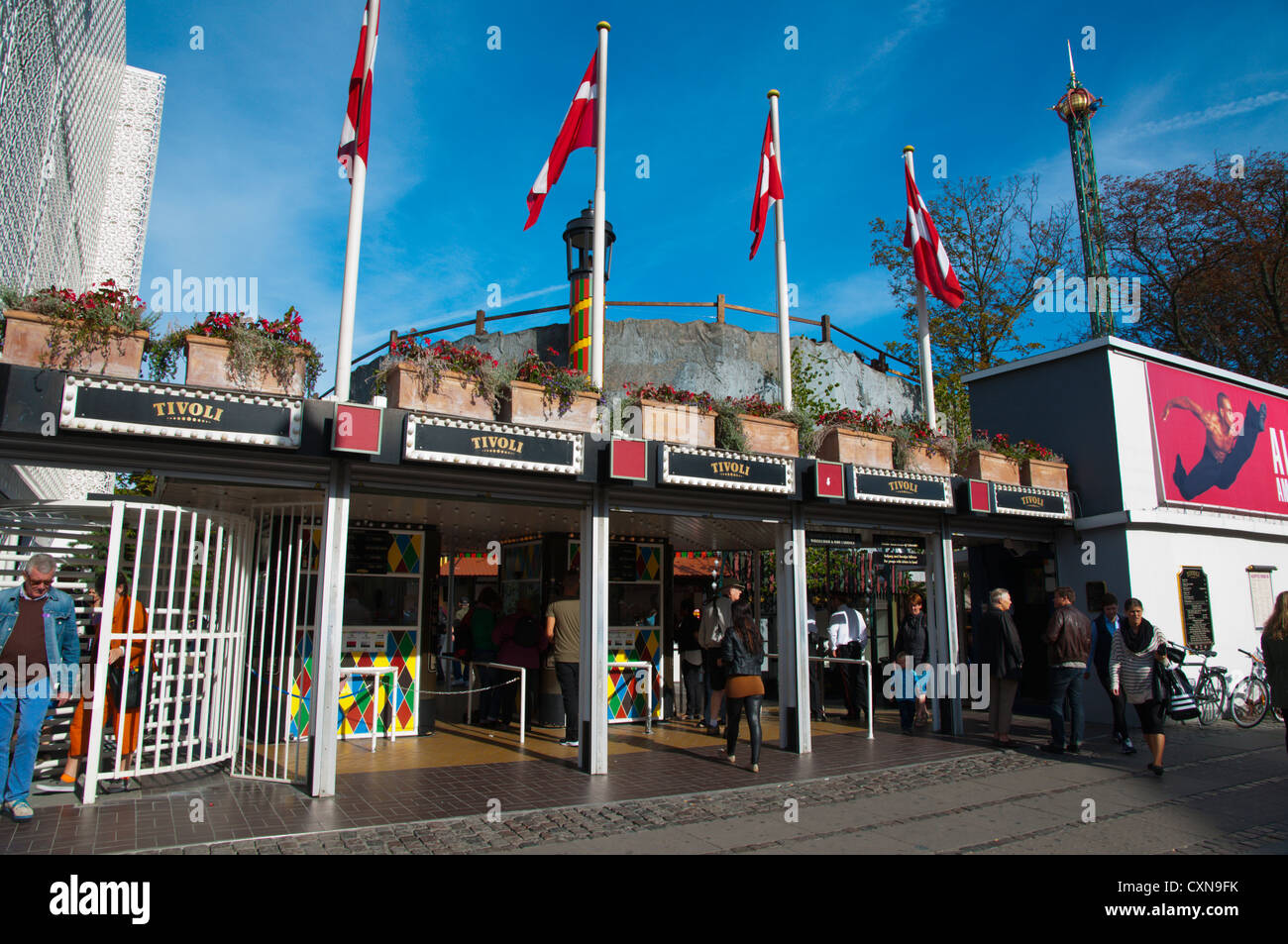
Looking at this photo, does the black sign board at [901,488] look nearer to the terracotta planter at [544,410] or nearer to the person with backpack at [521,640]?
the terracotta planter at [544,410]

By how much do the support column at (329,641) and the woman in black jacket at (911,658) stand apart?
24.8 ft

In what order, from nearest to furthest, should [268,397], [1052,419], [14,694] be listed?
[14,694], [268,397], [1052,419]

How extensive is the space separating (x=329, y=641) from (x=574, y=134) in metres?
6.14

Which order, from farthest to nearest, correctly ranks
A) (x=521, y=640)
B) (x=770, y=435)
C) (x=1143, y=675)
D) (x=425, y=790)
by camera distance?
(x=521, y=640) < (x=770, y=435) < (x=1143, y=675) < (x=425, y=790)

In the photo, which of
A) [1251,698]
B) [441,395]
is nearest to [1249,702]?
[1251,698]

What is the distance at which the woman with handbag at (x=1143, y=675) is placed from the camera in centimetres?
830

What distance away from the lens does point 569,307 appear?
23.8 metres

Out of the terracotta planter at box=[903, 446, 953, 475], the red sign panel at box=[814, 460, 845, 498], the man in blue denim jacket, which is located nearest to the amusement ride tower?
the terracotta planter at box=[903, 446, 953, 475]

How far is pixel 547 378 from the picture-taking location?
8109 millimetres

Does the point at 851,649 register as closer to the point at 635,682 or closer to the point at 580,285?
the point at 635,682
